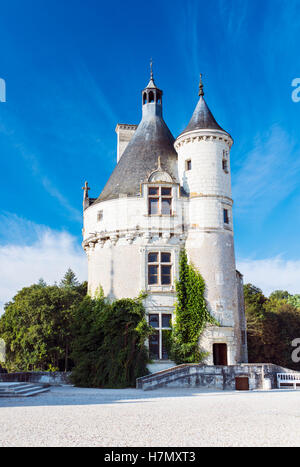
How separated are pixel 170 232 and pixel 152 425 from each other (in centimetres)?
1801

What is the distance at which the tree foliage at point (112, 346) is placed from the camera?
2347 cm

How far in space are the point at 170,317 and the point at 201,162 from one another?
9.46 m

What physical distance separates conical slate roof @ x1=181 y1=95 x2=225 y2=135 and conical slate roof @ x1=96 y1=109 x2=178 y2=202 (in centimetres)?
231

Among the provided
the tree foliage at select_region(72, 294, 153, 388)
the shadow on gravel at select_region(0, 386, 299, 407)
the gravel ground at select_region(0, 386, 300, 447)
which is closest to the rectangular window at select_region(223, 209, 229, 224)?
the tree foliage at select_region(72, 294, 153, 388)

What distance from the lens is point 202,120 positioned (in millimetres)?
28359

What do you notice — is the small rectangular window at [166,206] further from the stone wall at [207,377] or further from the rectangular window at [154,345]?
the stone wall at [207,377]

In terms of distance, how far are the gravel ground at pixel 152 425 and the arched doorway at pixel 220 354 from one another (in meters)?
12.4

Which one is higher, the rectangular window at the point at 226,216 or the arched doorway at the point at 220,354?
the rectangular window at the point at 226,216

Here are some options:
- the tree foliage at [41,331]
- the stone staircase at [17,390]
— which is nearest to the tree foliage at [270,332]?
the tree foliage at [41,331]

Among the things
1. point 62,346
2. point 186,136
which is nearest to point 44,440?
point 186,136

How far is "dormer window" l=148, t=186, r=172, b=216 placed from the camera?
27.3 metres

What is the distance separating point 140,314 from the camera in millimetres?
24938

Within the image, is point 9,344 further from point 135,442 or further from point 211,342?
point 135,442

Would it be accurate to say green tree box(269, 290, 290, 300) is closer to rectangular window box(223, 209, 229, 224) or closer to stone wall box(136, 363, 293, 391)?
rectangular window box(223, 209, 229, 224)
